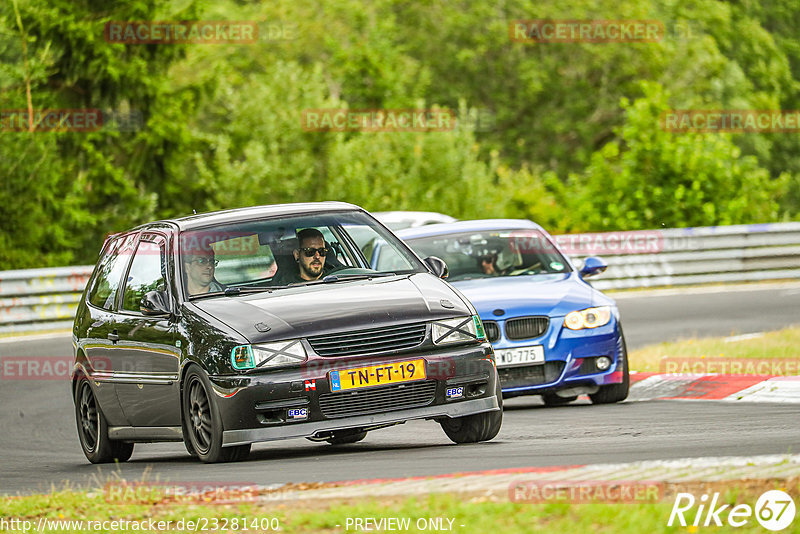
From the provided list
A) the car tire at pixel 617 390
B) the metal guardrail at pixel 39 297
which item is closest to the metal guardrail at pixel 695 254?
the metal guardrail at pixel 39 297

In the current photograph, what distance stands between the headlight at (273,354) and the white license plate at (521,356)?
3650 mm

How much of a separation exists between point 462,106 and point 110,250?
2612 centimetres

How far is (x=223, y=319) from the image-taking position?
831 cm

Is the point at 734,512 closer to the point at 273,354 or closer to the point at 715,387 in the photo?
the point at 273,354

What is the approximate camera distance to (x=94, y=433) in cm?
1020

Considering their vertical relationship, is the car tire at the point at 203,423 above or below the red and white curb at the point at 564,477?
below

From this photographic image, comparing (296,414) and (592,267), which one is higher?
(296,414)

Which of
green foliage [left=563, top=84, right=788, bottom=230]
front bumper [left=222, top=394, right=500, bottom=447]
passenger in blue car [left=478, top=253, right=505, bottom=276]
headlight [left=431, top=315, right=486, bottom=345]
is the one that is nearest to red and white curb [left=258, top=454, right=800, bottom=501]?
front bumper [left=222, top=394, right=500, bottom=447]

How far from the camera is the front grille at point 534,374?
37.5 feet

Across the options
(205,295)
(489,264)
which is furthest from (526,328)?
(205,295)

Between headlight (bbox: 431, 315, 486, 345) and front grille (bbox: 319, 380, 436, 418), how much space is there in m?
0.28

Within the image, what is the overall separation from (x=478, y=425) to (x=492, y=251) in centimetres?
438

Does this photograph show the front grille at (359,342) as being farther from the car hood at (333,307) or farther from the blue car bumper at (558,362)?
the blue car bumper at (558,362)

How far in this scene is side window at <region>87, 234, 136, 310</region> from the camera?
1011 centimetres
